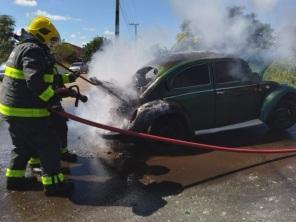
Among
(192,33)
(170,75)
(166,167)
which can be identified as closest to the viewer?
(166,167)

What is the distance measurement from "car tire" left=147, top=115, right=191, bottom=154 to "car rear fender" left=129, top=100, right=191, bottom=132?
102mm

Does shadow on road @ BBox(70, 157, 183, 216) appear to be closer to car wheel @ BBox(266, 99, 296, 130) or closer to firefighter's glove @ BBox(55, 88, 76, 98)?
firefighter's glove @ BBox(55, 88, 76, 98)

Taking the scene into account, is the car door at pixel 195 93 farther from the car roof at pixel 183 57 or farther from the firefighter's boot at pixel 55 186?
the firefighter's boot at pixel 55 186

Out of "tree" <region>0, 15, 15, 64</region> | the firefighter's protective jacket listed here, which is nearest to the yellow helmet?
the firefighter's protective jacket

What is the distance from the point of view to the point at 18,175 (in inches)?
205

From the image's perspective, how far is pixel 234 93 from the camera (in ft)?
22.7

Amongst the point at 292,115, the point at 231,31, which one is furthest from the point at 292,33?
the point at 292,115

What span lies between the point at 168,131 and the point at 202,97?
2.70ft

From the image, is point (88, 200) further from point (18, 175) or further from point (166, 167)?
point (166, 167)

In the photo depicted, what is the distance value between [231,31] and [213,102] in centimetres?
272

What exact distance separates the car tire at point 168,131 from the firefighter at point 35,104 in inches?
70.4

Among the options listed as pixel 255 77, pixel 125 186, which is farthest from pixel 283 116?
pixel 125 186

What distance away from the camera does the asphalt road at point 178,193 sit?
439cm

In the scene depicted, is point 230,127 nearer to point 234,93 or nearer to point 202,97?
point 234,93
